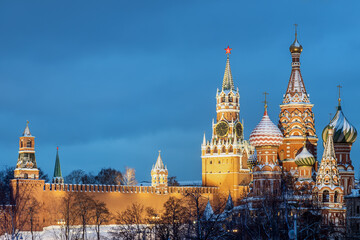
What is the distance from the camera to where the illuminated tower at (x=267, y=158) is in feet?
178

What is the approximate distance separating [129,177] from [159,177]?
8.04 metres

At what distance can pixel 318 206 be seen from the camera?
165 ft

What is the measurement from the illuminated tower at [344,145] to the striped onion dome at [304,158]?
6.31ft

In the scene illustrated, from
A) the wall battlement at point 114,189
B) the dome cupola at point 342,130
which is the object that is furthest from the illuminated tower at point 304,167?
the wall battlement at point 114,189

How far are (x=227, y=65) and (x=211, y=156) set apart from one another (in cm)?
898

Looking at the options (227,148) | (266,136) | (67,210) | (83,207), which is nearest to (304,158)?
(266,136)

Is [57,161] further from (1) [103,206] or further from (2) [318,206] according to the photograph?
(2) [318,206]

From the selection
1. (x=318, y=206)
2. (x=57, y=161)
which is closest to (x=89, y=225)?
(x=57, y=161)

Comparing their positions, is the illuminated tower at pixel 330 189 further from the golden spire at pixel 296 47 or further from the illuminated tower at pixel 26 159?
the illuminated tower at pixel 26 159

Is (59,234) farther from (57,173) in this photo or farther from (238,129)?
(238,129)

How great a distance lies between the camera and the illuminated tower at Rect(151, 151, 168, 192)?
74375mm

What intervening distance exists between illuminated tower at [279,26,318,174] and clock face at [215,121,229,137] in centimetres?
2347

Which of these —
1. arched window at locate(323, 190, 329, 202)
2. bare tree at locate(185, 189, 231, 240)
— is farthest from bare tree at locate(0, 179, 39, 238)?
arched window at locate(323, 190, 329, 202)

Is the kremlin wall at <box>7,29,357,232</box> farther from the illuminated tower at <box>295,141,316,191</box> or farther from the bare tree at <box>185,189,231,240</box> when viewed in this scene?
the bare tree at <box>185,189,231,240</box>
